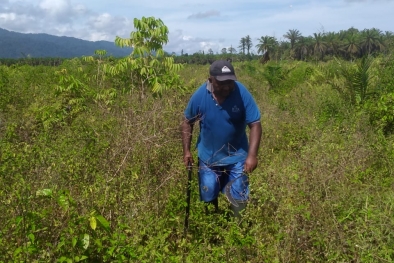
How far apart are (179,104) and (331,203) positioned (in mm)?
3455

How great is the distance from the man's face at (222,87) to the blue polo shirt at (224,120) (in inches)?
2.2

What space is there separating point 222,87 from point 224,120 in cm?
31

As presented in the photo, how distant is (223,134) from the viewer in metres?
3.99

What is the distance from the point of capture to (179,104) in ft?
21.4

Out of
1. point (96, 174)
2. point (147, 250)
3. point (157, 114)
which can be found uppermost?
point (157, 114)

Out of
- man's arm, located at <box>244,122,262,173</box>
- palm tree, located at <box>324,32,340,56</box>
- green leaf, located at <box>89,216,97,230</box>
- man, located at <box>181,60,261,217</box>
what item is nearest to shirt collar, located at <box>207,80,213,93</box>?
man, located at <box>181,60,261,217</box>

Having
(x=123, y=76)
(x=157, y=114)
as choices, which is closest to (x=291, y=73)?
(x=123, y=76)

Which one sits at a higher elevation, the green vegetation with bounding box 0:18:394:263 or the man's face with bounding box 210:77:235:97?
the man's face with bounding box 210:77:235:97

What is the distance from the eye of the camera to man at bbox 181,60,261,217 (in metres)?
3.88

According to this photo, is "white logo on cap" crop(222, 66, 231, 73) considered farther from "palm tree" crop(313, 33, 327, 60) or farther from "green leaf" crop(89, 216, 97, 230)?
"palm tree" crop(313, 33, 327, 60)

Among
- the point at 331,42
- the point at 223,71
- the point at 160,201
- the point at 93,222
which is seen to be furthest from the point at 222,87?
the point at 331,42

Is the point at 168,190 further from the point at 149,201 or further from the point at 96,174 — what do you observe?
the point at 96,174

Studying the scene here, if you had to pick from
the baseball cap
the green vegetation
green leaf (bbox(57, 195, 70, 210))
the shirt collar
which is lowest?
the green vegetation

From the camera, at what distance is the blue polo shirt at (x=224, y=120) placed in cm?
394
